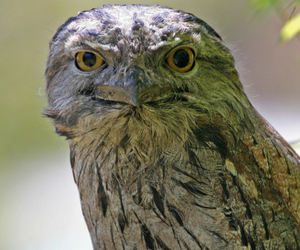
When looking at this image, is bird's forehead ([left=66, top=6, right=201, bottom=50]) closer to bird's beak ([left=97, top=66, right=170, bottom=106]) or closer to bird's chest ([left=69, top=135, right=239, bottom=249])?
bird's beak ([left=97, top=66, right=170, bottom=106])

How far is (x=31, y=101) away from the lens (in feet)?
9.73

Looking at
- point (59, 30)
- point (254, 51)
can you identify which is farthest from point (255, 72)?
point (59, 30)

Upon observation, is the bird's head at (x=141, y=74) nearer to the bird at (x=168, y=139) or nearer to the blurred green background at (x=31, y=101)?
the bird at (x=168, y=139)

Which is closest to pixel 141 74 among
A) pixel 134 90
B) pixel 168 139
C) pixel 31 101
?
pixel 134 90

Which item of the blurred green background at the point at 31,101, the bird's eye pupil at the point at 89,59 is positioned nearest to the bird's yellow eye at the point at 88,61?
the bird's eye pupil at the point at 89,59

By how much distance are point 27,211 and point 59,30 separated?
2.12m

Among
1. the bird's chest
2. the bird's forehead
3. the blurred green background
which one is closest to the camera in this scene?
the bird's forehead

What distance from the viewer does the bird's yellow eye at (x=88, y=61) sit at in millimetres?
1350

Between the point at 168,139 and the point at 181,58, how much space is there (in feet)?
1.05

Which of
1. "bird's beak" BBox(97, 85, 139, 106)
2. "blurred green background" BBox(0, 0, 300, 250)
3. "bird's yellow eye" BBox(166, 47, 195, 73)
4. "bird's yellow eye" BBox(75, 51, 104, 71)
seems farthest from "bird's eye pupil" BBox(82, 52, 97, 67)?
"blurred green background" BBox(0, 0, 300, 250)

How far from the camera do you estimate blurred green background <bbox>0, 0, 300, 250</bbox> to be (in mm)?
3053

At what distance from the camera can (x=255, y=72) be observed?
11.4 ft

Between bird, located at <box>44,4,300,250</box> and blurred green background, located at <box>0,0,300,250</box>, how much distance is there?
4.79ft

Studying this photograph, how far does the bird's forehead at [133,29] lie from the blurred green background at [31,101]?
1660 millimetres
